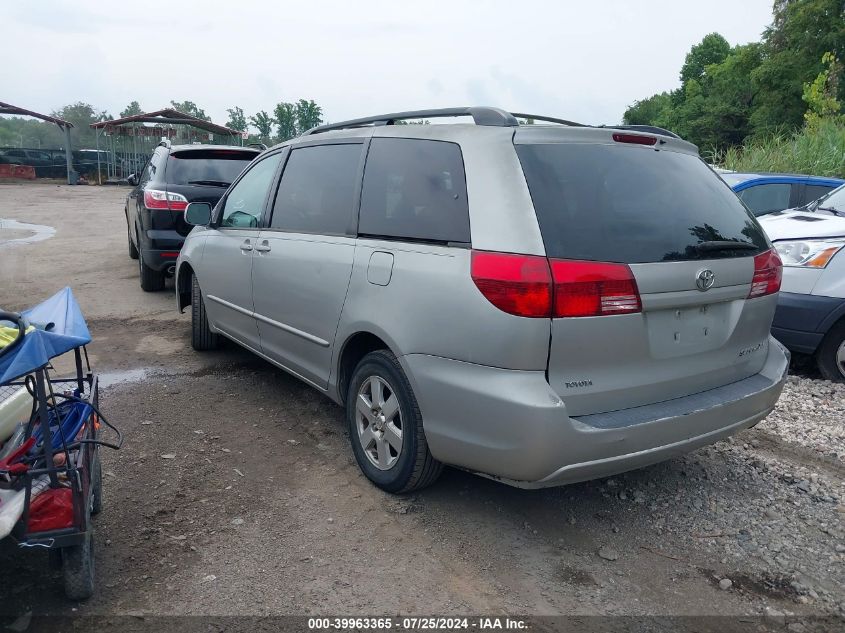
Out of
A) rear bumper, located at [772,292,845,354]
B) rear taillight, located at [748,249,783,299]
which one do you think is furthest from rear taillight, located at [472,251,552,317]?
rear bumper, located at [772,292,845,354]

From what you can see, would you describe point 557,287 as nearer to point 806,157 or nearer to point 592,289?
point 592,289

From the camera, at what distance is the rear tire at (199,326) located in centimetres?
570

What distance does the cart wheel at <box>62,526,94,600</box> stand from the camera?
253 cm

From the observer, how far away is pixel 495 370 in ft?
9.04

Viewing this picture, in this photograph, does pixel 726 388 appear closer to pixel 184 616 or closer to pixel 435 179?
pixel 435 179

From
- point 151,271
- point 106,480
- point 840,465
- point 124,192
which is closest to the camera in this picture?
point 106,480

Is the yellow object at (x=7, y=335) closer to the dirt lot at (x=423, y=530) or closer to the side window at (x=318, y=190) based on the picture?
the dirt lot at (x=423, y=530)

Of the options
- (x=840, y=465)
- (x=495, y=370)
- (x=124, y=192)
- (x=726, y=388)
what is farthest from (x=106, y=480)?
(x=124, y=192)

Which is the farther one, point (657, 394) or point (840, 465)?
point (840, 465)

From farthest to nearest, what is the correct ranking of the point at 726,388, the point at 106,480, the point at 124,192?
the point at 124,192 → the point at 106,480 → the point at 726,388

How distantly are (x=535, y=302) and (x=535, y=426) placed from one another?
480 mm

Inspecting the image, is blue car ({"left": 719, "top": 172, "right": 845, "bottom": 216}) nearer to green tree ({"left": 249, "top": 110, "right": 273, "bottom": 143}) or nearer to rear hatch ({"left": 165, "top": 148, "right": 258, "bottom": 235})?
rear hatch ({"left": 165, "top": 148, "right": 258, "bottom": 235})

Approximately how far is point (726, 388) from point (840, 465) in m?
1.33

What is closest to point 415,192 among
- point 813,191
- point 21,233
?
point 813,191
